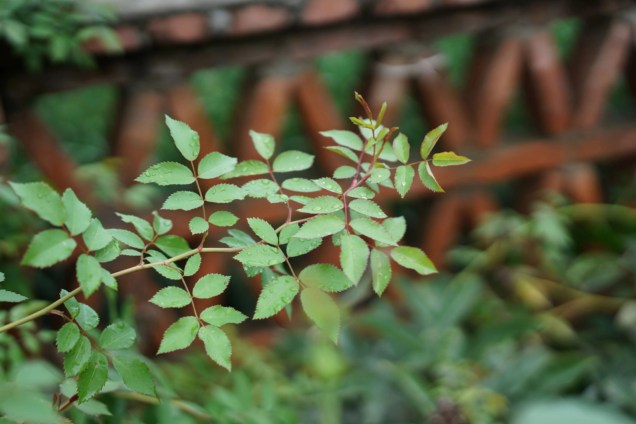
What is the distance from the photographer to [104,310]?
196 cm

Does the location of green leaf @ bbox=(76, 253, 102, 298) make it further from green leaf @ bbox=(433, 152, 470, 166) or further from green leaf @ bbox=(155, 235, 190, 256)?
green leaf @ bbox=(433, 152, 470, 166)

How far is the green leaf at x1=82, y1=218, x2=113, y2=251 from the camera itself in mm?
690

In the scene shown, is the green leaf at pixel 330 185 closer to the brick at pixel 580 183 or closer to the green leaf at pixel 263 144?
the green leaf at pixel 263 144

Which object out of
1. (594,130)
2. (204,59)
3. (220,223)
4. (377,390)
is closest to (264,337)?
(377,390)

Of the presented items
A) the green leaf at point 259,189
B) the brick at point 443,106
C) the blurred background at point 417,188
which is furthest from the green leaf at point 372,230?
the brick at point 443,106

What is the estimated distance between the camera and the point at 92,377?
2.40 ft

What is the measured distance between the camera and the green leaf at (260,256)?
2.32 ft

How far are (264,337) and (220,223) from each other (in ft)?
4.73

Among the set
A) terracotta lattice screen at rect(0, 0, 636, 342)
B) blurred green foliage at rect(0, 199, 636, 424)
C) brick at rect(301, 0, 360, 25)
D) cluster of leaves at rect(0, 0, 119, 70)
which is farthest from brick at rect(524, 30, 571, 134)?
cluster of leaves at rect(0, 0, 119, 70)

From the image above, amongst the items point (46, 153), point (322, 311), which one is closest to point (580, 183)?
point (46, 153)

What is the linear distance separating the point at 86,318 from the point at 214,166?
0.67 ft

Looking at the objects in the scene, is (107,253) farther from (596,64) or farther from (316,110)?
(596,64)

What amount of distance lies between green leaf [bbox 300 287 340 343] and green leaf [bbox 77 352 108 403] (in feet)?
0.69

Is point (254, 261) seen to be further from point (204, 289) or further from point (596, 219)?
point (596, 219)
